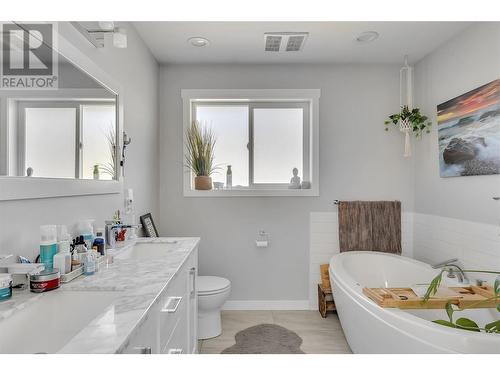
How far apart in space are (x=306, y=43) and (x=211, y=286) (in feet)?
7.43

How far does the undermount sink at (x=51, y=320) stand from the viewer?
857 mm

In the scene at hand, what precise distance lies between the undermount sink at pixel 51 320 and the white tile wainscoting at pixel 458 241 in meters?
2.43

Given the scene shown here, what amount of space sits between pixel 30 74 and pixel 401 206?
3.19 meters

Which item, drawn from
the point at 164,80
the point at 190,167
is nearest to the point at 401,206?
the point at 190,167

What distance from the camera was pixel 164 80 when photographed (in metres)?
3.04

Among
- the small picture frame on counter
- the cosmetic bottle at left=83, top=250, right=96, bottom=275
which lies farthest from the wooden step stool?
the cosmetic bottle at left=83, top=250, right=96, bottom=275

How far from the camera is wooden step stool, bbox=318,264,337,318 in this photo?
2.85 metres

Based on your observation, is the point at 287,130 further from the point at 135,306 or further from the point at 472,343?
the point at 135,306

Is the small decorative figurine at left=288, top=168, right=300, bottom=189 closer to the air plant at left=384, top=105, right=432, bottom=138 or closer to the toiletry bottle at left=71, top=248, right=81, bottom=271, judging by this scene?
the air plant at left=384, top=105, right=432, bottom=138

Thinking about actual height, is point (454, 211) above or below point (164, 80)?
below

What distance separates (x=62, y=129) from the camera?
1.31 metres

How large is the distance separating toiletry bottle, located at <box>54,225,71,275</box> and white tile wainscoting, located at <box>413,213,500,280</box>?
103 inches

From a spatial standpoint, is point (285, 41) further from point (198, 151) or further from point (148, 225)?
point (148, 225)
